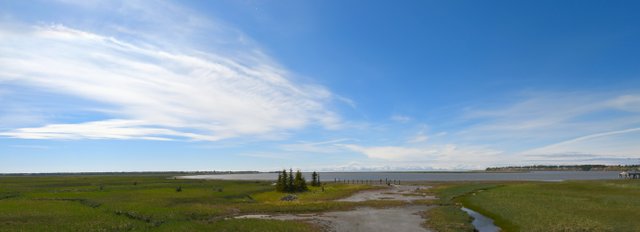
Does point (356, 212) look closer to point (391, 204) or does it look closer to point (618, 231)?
point (391, 204)

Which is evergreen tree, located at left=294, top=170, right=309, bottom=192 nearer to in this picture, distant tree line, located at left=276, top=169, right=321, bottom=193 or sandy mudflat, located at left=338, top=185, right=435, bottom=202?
distant tree line, located at left=276, top=169, right=321, bottom=193

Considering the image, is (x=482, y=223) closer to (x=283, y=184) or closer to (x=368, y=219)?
(x=368, y=219)

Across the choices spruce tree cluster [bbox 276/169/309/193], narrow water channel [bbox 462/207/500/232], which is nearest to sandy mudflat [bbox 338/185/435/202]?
spruce tree cluster [bbox 276/169/309/193]

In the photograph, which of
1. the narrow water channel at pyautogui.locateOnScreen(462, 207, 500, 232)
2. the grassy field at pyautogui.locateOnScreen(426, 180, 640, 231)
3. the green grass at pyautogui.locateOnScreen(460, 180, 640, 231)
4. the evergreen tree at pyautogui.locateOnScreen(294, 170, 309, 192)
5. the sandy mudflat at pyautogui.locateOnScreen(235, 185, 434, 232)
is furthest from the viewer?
the evergreen tree at pyautogui.locateOnScreen(294, 170, 309, 192)

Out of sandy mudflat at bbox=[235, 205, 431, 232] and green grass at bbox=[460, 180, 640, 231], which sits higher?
green grass at bbox=[460, 180, 640, 231]

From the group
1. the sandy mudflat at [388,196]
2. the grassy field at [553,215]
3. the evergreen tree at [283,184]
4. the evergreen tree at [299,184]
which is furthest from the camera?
the evergreen tree at [299,184]

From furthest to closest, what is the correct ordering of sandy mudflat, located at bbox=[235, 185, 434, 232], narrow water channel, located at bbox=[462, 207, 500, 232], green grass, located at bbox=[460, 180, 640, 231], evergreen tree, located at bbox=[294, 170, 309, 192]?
1. evergreen tree, located at bbox=[294, 170, 309, 192]
2. sandy mudflat, located at bbox=[235, 185, 434, 232]
3. narrow water channel, located at bbox=[462, 207, 500, 232]
4. green grass, located at bbox=[460, 180, 640, 231]

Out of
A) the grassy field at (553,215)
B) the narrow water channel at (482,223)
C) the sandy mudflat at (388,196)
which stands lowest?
the sandy mudflat at (388,196)

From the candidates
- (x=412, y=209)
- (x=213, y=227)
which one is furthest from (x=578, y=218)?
(x=213, y=227)

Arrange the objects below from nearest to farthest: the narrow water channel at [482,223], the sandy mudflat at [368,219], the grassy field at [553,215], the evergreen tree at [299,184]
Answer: the grassy field at [553,215] < the narrow water channel at [482,223] < the sandy mudflat at [368,219] < the evergreen tree at [299,184]

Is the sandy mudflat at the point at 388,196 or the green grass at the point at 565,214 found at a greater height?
the green grass at the point at 565,214

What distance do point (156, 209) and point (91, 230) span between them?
14.0 metres

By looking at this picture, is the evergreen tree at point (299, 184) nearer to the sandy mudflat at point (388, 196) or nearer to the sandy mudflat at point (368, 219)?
the sandy mudflat at point (388, 196)

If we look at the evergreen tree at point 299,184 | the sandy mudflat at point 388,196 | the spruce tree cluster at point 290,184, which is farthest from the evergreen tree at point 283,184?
the sandy mudflat at point 388,196
